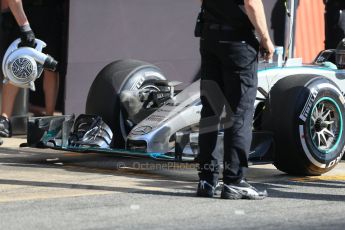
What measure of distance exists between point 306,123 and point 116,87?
1887 mm

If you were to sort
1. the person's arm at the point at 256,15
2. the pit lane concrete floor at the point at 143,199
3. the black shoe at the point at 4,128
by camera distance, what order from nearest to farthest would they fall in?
the pit lane concrete floor at the point at 143,199, the person's arm at the point at 256,15, the black shoe at the point at 4,128

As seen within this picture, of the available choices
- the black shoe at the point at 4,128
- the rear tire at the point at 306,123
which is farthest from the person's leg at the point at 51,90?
the rear tire at the point at 306,123

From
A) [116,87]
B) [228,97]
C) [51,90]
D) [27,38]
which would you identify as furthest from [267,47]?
[51,90]

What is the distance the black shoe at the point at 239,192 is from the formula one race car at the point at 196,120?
0.37 meters

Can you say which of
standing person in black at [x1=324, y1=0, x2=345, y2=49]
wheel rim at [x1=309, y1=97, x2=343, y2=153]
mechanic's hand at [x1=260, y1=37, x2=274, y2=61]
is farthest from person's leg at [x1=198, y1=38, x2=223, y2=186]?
standing person in black at [x1=324, y1=0, x2=345, y2=49]

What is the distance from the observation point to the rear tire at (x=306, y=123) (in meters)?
8.00

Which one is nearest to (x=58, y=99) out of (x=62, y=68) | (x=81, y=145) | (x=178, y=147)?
(x=62, y=68)

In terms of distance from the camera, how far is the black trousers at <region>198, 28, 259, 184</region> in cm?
706

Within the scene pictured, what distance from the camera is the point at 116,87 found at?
898cm

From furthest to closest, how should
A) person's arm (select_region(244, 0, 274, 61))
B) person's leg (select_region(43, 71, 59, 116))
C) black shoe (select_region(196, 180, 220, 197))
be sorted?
person's leg (select_region(43, 71, 59, 116))
black shoe (select_region(196, 180, 220, 197))
person's arm (select_region(244, 0, 274, 61))

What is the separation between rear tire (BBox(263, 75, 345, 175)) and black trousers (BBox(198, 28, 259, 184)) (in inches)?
35.9

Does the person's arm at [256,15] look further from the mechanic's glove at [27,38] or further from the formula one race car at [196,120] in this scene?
the mechanic's glove at [27,38]

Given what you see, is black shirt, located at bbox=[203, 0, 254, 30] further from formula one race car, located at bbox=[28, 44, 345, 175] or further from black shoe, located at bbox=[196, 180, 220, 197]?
black shoe, located at bbox=[196, 180, 220, 197]

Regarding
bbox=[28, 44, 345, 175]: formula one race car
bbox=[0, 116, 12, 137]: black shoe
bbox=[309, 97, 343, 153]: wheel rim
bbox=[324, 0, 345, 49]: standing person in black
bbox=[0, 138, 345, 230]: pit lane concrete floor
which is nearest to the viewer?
bbox=[0, 138, 345, 230]: pit lane concrete floor
